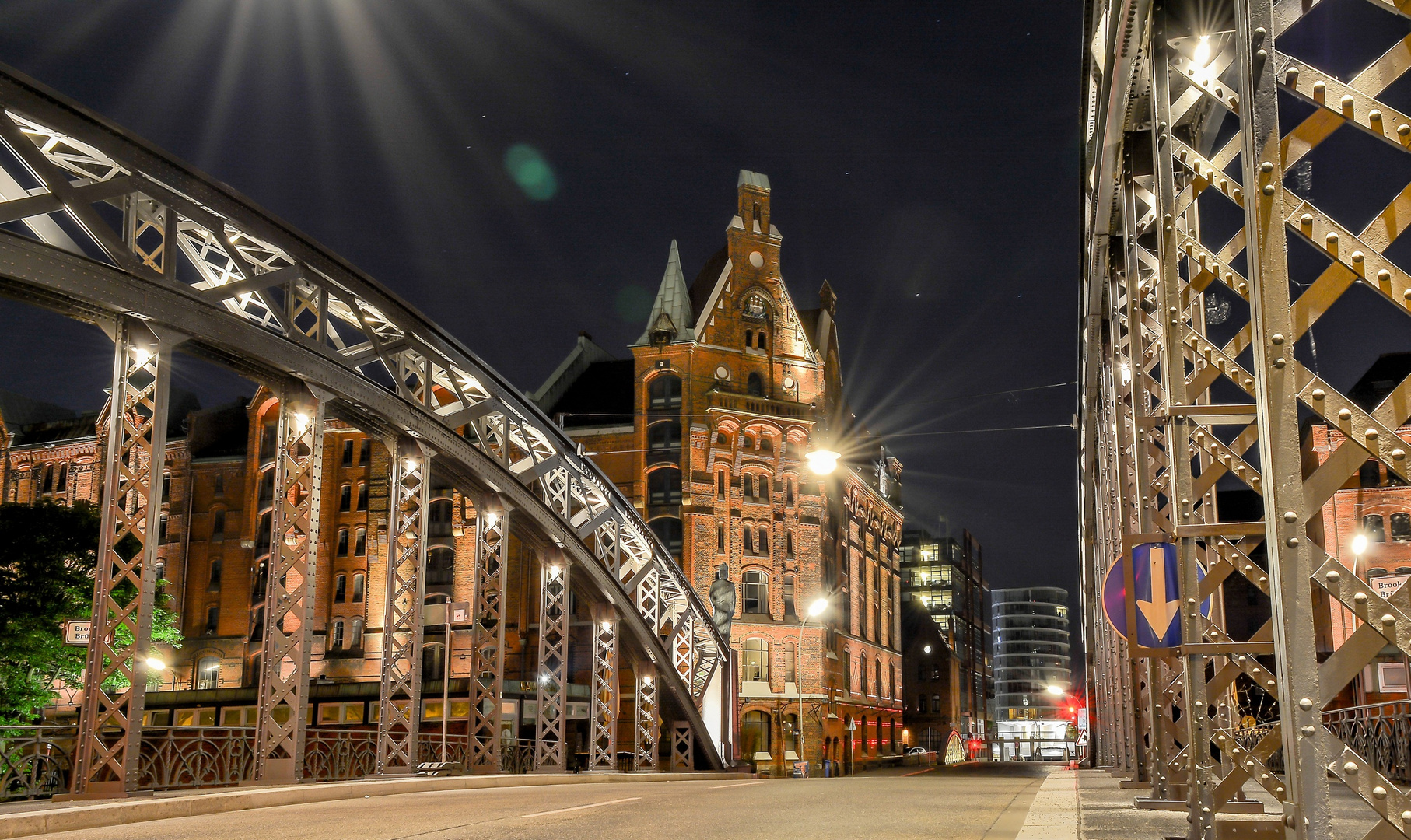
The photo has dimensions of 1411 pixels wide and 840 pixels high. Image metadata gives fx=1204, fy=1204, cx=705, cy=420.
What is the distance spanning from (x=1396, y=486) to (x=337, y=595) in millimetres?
45623

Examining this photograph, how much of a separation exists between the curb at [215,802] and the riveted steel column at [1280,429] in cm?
954


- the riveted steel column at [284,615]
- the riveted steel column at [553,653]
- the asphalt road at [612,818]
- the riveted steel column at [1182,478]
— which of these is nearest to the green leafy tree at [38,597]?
the riveted steel column at [553,653]

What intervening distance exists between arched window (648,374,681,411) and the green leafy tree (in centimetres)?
2550

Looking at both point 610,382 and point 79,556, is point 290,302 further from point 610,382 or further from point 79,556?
point 610,382

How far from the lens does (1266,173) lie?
4.34m

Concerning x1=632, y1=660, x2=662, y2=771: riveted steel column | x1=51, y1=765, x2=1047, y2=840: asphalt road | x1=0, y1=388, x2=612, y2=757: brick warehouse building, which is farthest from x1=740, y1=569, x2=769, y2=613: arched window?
x1=51, y1=765, x2=1047, y2=840: asphalt road

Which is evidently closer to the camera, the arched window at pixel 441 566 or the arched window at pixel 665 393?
the arched window at pixel 441 566

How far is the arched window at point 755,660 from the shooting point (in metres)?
54.6

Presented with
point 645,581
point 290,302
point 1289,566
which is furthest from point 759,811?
point 645,581

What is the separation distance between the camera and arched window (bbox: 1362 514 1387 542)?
48.6 meters

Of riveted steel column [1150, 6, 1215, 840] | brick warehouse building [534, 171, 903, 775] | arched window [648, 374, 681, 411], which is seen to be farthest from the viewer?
arched window [648, 374, 681, 411]

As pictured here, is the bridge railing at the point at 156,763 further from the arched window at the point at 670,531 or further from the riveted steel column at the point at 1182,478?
the arched window at the point at 670,531

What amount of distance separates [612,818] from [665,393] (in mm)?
46006

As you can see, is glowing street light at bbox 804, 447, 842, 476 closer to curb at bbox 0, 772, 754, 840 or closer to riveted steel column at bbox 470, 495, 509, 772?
riveted steel column at bbox 470, 495, 509, 772
